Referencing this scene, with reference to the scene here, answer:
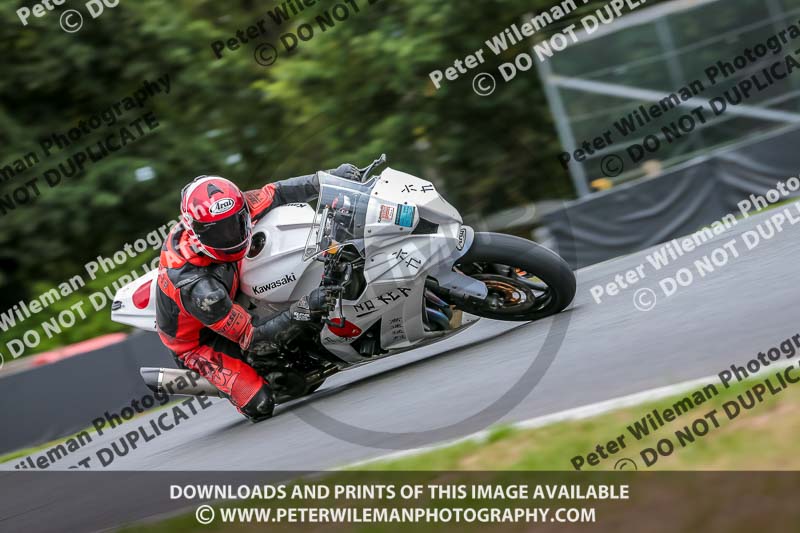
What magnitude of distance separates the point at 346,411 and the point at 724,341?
97.2 inches

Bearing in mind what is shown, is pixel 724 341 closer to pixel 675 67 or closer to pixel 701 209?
pixel 701 209

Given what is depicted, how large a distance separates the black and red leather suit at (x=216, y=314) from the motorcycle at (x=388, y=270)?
186 millimetres

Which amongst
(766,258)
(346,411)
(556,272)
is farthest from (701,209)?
(346,411)

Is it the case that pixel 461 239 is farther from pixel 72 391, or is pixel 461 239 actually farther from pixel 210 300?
pixel 72 391

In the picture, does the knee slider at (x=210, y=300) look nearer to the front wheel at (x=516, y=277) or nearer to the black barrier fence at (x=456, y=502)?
the black barrier fence at (x=456, y=502)

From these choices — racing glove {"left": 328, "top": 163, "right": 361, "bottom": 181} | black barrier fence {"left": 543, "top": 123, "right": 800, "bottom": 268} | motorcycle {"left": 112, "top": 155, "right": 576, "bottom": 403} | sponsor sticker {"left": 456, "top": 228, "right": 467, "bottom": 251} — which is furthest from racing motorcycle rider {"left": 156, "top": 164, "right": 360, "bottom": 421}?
black barrier fence {"left": 543, "top": 123, "right": 800, "bottom": 268}

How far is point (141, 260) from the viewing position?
1411 centimetres

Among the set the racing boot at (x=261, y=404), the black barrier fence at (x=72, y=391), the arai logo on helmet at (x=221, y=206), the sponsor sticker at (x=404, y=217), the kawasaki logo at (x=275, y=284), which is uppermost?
the arai logo on helmet at (x=221, y=206)

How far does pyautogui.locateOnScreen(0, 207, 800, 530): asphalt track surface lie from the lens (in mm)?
5215

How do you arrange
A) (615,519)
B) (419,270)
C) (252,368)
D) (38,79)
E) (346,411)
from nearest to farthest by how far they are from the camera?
1. (615,519)
2. (419,270)
3. (346,411)
4. (252,368)
5. (38,79)

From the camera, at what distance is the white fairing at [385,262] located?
19.5 feet

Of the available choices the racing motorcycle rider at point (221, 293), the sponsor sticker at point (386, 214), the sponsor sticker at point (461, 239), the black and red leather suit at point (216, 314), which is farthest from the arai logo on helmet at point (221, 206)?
the sponsor sticker at point (461, 239)

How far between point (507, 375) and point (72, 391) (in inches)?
226

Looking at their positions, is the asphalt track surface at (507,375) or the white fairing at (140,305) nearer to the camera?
the asphalt track surface at (507,375)
